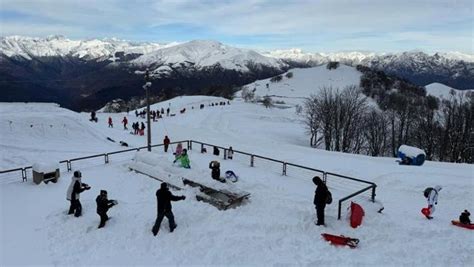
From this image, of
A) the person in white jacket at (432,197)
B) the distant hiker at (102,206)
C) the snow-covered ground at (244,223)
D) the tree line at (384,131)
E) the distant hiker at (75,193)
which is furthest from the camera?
the tree line at (384,131)

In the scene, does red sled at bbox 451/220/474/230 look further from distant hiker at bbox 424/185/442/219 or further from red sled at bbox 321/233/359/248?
red sled at bbox 321/233/359/248

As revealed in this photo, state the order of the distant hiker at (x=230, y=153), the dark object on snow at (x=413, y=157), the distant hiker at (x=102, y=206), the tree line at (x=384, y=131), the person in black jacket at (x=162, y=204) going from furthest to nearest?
the tree line at (x=384, y=131) → the distant hiker at (x=230, y=153) → the dark object on snow at (x=413, y=157) → the distant hiker at (x=102, y=206) → the person in black jacket at (x=162, y=204)

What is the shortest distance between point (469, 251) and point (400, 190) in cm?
724

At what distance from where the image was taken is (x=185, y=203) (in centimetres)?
1345

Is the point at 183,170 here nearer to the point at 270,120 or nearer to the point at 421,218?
the point at 421,218

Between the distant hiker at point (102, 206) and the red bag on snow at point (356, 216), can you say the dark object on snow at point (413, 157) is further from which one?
the distant hiker at point (102, 206)

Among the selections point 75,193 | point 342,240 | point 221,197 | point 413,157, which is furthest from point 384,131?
point 75,193

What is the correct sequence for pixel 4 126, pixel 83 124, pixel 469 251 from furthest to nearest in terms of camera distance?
pixel 83 124
pixel 4 126
pixel 469 251

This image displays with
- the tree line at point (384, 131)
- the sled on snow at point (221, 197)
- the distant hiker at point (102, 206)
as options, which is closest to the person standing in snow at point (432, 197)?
the sled on snow at point (221, 197)

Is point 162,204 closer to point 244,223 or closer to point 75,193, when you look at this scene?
point 244,223

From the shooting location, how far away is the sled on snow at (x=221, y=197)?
1284 cm

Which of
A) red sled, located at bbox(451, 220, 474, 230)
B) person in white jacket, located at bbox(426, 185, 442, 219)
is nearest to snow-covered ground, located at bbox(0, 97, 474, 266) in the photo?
red sled, located at bbox(451, 220, 474, 230)

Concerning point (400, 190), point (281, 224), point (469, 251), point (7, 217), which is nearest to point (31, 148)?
point (7, 217)

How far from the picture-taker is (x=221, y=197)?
13398 millimetres
